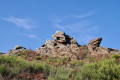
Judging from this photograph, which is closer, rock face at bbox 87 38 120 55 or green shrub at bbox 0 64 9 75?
green shrub at bbox 0 64 9 75

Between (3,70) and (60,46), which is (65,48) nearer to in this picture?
(60,46)

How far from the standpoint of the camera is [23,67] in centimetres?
1119

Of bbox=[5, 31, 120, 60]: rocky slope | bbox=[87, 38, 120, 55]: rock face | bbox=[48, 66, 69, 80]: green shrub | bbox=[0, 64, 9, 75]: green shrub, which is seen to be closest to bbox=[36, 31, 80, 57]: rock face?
bbox=[5, 31, 120, 60]: rocky slope

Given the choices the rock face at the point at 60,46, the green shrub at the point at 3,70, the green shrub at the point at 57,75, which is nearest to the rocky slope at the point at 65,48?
the rock face at the point at 60,46

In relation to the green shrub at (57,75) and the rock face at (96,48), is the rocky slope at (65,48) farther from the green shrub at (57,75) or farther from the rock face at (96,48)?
the green shrub at (57,75)

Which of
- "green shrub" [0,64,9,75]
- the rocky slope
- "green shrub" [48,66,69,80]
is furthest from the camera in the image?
the rocky slope

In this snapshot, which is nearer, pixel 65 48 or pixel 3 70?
pixel 3 70

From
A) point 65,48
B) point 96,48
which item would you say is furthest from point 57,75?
point 96,48

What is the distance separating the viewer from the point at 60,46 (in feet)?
111

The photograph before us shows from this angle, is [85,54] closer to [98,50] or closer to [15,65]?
[98,50]

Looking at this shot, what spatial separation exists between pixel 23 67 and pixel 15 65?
1.67 ft

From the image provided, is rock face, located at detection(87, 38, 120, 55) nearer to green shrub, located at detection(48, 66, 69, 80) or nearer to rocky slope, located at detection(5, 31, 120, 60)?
rocky slope, located at detection(5, 31, 120, 60)

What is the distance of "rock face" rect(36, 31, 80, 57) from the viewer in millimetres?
32219

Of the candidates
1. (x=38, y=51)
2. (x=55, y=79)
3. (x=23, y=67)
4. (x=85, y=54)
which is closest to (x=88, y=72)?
(x=55, y=79)
